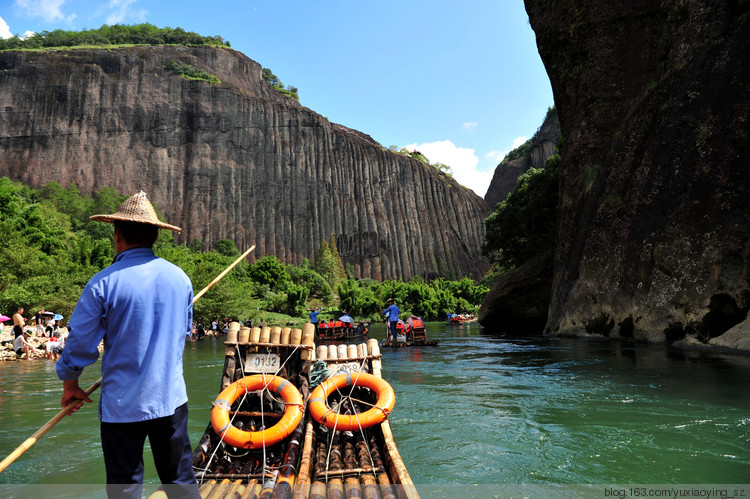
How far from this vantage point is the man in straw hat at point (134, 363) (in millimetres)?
2764

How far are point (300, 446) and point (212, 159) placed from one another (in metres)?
70.1

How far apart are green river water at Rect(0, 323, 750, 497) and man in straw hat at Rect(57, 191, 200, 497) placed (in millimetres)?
2605

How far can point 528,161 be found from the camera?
95125 mm

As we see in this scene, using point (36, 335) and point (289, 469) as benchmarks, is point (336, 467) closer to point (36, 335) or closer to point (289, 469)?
point (289, 469)

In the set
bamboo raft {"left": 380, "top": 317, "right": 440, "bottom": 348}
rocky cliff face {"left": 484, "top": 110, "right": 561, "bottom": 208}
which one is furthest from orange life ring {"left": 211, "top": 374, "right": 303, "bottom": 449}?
rocky cliff face {"left": 484, "top": 110, "right": 561, "bottom": 208}

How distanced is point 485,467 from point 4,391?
10.5 meters

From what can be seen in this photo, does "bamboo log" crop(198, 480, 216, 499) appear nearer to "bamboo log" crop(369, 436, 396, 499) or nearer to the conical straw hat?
"bamboo log" crop(369, 436, 396, 499)

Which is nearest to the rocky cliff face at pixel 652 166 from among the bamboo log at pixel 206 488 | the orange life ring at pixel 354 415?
the orange life ring at pixel 354 415

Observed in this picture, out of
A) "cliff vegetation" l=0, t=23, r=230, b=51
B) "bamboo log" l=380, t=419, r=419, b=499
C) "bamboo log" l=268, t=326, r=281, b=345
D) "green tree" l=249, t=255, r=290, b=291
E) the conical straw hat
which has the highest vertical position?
"cliff vegetation" l=0, t=23, r=230, b=51

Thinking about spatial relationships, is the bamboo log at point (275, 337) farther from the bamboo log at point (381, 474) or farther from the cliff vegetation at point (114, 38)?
the cliff vegetation at point (114, 38)

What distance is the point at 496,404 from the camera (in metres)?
8.45

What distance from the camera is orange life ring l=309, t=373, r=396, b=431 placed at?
4.99 metres

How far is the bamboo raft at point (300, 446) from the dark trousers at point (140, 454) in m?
0.93

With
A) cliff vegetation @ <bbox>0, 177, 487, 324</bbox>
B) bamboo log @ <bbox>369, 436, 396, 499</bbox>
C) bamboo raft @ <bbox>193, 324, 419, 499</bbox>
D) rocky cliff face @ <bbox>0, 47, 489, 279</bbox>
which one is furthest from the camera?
rocky cliff face @ <bbox>0, 47, 489, 279</bbox>
